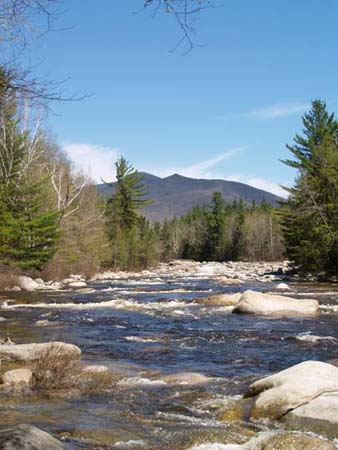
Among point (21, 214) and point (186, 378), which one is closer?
point (186, 378)

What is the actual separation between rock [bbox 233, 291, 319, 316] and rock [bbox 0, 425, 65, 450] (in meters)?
13.8

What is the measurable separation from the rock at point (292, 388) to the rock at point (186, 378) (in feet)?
4.85

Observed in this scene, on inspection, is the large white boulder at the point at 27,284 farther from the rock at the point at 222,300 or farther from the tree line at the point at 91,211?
the rock at the point at 222,300

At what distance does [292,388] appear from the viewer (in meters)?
7.25

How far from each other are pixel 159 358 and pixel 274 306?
26.6ft

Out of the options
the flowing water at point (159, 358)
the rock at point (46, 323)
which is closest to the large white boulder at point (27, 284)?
the flowing water at point (159, 358)

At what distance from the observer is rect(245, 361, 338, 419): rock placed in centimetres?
706

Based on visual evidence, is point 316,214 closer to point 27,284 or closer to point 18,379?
point 27,284

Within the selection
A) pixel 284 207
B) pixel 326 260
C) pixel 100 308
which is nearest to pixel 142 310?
pixel 100 308

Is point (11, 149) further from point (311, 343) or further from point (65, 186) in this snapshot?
point (311, 343)

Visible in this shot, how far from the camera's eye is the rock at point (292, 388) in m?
7.06

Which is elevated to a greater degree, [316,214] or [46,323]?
[316,214]

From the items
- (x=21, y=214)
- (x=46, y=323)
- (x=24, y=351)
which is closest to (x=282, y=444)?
(x=24, y=351)

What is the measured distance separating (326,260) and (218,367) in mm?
31117
